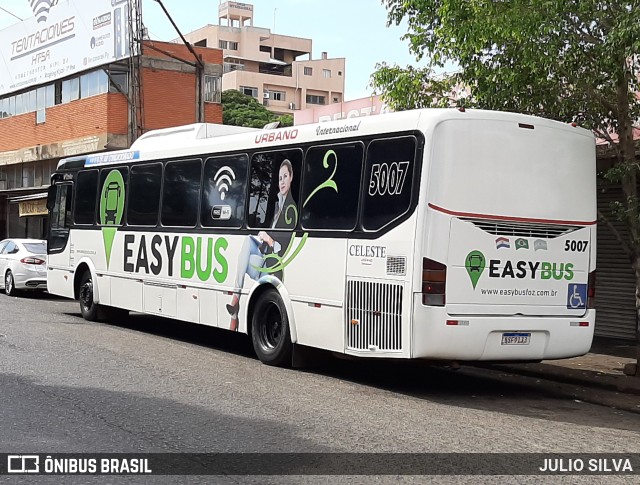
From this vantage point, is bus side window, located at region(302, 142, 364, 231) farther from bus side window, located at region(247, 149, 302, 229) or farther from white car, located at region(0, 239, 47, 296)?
white car, located at region(0, 239, 47, 296)

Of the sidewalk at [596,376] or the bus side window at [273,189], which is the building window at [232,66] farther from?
the bus side window at [273,189]

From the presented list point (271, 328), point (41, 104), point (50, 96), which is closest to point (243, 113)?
point (41, 104)

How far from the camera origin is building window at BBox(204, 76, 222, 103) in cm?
3769

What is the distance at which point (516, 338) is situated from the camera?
10.6 metres

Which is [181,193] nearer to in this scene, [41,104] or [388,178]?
[388,178]

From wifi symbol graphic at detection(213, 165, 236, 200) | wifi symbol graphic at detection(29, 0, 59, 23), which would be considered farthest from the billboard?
wifi symbol graphic at detection(213, 165, 236, 200)

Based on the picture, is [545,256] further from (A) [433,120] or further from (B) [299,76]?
(B) [299,76]

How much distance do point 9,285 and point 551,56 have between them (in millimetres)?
17349

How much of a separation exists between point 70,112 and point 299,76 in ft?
202

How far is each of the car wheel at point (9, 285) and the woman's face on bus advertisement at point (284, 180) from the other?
14.2 meters

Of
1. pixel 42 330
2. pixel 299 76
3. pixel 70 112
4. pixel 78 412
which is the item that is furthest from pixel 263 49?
pixel 78 412

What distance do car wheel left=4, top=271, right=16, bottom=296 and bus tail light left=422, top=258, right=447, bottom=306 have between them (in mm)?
16898

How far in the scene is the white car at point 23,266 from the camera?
24.4 metres

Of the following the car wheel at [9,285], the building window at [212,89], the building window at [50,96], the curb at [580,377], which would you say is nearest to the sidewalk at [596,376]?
the curb at [580,377]
